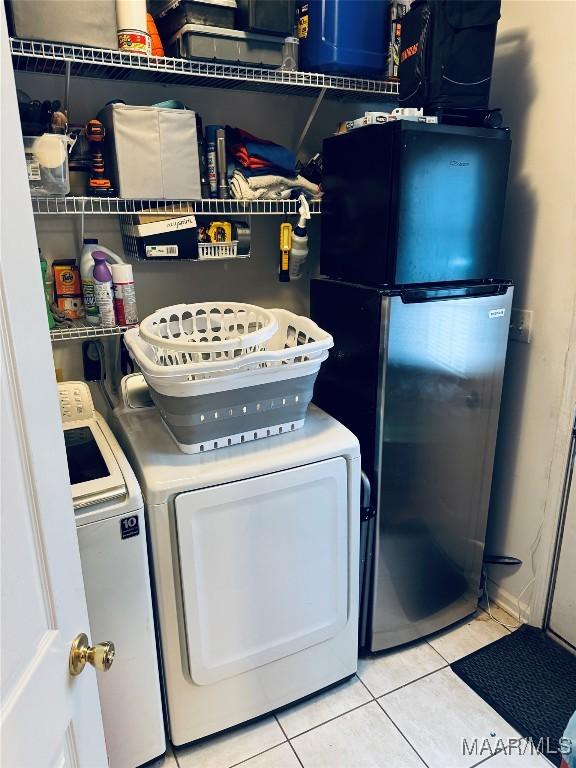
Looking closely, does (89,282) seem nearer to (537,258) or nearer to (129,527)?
(129,527)

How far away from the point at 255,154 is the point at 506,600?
194 cm

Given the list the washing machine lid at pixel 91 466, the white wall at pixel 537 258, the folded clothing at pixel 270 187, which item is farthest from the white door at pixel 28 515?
the white wall at pixel 537 258

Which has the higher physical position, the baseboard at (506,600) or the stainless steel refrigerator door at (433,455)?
the stainless steel refrigerator door at (433,455)

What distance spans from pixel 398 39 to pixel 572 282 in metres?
1.00

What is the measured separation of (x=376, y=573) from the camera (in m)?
1.81

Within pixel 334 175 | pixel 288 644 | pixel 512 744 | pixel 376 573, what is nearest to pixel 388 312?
pixel 334 175

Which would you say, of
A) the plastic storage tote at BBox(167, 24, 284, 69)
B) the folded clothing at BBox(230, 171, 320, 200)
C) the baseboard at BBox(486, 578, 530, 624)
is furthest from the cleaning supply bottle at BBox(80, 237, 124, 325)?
the baseboard at BBox(486, 578, 530, 624)

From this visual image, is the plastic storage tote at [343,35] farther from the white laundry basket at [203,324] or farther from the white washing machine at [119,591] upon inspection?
the white washing machine at [119,591]

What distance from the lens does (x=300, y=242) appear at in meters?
1.96

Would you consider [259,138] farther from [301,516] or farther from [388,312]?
[301,516]

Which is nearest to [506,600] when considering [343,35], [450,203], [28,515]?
[450,203]

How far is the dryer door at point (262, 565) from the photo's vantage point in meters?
1.42

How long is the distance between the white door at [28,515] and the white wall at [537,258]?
163 centimetres

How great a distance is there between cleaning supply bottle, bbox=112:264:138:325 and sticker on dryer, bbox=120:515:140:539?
65cm
